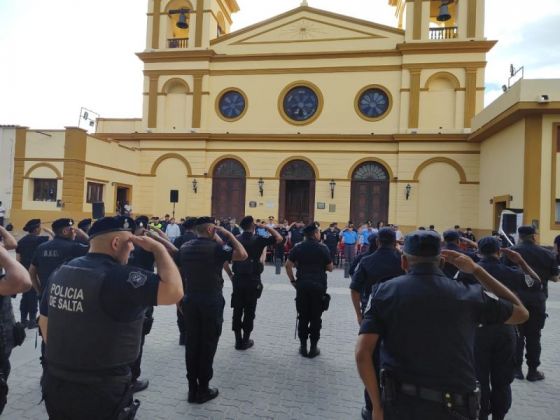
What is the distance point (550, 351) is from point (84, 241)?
736 cm

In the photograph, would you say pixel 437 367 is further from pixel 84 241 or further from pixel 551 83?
pixel 551 83

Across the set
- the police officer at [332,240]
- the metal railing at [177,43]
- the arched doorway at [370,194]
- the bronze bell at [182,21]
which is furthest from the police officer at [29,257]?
the metal railing at [177,43]

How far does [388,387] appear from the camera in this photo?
2.34m

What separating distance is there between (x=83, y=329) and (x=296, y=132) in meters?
19.5

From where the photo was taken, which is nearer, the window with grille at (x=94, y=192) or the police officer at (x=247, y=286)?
the police officer at (x=247, y=286)

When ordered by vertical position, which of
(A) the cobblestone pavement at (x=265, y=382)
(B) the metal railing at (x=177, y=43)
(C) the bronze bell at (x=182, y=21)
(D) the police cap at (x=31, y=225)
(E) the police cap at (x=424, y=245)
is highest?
(C) the bronze bell at (x=182, y=21)

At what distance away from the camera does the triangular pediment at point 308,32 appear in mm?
20875

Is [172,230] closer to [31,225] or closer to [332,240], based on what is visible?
[332,240]

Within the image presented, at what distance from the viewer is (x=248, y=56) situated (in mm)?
21750

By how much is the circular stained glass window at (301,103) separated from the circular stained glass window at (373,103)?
2387mm

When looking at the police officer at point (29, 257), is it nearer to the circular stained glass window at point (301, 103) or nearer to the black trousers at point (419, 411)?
the black trousers at point (419, 411)

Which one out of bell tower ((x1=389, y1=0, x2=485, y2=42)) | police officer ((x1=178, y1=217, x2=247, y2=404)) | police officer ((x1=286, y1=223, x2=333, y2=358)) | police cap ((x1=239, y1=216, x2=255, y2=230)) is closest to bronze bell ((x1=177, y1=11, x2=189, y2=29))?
bell tower ((x1=389, y1=0, x2=485, y2=42))

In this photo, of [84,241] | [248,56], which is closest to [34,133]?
[248,56]

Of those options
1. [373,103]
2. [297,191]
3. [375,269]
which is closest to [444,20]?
[373,103]
